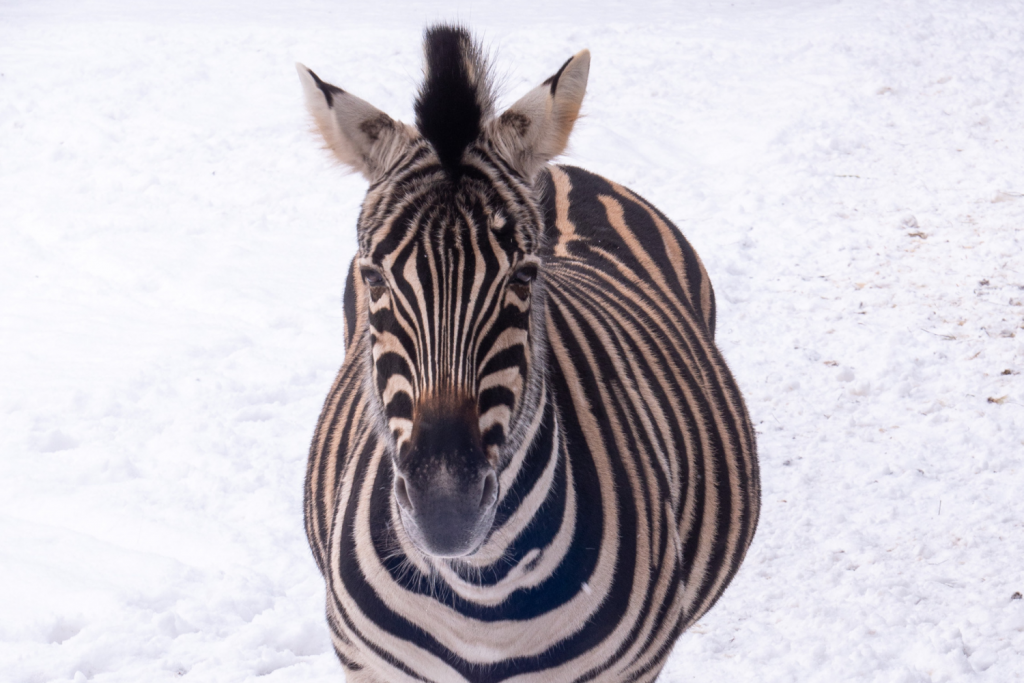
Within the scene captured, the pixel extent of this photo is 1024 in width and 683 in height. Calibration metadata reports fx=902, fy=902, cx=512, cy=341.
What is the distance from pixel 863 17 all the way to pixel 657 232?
9.87m

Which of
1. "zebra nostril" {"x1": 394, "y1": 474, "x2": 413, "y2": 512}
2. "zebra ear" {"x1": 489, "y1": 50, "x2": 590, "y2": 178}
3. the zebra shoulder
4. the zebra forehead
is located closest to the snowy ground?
"zebra ear" {"x1": 489, "y1": 50, "x2": 590, "y2": 178}

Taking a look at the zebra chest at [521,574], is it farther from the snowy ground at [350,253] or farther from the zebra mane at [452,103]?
the snowy ground at [350,253]

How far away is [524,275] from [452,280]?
0.19 metres

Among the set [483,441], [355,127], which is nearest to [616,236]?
[355,127]

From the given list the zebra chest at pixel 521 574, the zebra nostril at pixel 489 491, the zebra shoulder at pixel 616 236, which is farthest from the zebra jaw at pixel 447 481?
the zebra shoulder at pixel 616 236

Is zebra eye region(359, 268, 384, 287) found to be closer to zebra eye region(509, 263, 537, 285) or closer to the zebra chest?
zebra eye region(509, 263, 537, 285)

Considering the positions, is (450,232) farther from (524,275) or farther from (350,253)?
(350,253)

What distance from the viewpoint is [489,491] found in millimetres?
1986

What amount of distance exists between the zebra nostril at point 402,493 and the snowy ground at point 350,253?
112 centimetres

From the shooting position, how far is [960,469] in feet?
17.4

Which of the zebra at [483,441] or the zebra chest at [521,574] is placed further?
the zebra chest at [521,574]

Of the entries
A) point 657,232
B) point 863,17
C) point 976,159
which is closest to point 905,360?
point 657,232

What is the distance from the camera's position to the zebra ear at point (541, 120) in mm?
2291

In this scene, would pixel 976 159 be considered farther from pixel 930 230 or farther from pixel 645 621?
pixel 645 621
